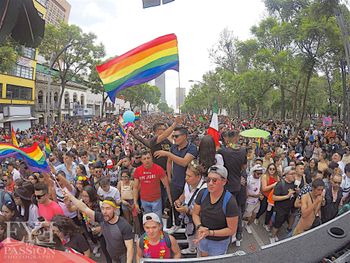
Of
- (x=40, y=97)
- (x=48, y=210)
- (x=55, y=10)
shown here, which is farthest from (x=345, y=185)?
(x=55, y=10)

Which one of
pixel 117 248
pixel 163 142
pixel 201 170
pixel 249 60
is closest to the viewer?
pixel 117 248

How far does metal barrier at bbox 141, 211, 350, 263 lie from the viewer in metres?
1.33

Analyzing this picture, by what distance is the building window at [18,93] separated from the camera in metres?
32.1

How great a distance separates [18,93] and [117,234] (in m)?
36.5

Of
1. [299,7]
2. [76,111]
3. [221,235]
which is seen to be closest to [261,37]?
[299,7]

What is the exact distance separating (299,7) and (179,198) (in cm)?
2059

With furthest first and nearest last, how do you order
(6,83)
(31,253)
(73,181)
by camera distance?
1. (6,83)
2. (73,181)
3. (31,253)

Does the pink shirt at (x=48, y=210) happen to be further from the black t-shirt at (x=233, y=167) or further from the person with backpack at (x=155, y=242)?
the black t-shirt at (x=233, y=167)

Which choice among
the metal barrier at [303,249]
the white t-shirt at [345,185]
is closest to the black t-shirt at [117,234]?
the metal barrier at [303,249]

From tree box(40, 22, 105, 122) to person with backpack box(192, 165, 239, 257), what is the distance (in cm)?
2652

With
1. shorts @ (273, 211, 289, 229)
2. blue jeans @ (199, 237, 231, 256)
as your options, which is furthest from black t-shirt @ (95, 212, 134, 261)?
shorts @ (273, 211, 289, 229)

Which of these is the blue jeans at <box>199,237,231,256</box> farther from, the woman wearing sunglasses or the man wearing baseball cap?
the woman wearing sunglasses

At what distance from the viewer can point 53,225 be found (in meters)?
2.93

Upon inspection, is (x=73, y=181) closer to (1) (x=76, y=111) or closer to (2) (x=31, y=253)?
(2) (x=31, y=253)
